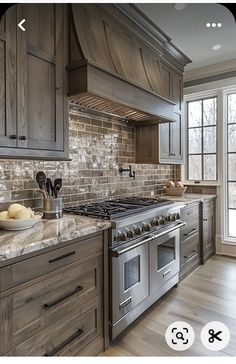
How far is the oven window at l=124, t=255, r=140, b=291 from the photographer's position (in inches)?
75.0

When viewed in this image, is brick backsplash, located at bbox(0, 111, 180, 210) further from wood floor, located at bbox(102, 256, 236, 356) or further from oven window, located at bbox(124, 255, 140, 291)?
wood floor, located at bbox(102, 256, 236, 356)

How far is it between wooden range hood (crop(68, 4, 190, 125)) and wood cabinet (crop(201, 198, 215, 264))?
143 cm

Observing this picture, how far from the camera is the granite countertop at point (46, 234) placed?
3.83ft

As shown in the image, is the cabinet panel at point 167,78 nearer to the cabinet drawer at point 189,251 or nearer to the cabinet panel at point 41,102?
the cabinet panel at point 41,102

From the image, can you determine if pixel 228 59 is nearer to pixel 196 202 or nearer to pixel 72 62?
pixel 196 202

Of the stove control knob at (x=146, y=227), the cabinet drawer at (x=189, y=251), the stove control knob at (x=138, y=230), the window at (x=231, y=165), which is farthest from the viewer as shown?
the window at (x=231, y=165)

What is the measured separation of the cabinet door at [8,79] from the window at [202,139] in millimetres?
3145

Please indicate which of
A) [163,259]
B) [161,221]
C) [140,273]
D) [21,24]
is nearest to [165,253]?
A: [163,259]

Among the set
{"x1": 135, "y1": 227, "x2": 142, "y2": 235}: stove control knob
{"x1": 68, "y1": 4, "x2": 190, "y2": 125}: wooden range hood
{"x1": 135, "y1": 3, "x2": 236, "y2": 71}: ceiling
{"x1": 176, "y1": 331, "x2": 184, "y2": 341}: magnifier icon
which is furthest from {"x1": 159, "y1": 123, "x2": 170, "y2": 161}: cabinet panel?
{"x1": 176, "y1": 331, "x2": 184, "y2": 341}: magnifier icon

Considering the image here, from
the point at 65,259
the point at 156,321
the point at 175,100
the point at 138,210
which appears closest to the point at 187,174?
the point at 175,100

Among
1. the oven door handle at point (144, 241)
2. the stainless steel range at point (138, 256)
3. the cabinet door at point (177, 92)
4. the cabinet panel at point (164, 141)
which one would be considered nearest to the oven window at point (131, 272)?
the stainless steel range at point (138, 256)

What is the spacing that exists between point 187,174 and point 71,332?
319 cm

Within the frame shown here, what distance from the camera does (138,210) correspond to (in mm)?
2117

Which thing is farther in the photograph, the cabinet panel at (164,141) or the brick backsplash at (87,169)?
the cabinet panel at (164,141)
